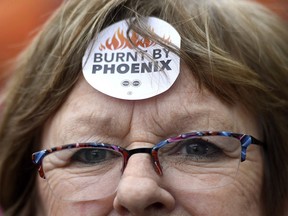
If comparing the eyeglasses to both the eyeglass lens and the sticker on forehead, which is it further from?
the sticker on forehead

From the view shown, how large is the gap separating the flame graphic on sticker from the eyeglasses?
1.03 feet

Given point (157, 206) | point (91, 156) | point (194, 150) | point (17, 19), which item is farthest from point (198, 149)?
A: point (17, 19)

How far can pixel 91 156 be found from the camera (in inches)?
73.8

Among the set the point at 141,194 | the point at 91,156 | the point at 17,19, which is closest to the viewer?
the point at 141,194

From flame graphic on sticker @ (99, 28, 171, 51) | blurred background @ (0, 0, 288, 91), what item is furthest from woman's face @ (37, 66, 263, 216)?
blurred background @ (0, 0, 288, 91)

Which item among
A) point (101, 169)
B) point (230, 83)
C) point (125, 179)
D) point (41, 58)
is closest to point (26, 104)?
Answer: point (41, 58)

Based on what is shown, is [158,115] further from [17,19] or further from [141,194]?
[17,19]

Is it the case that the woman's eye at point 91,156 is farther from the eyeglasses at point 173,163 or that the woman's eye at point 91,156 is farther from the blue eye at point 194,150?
the blue eye at point 194,150

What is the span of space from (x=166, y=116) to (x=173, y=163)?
14cm

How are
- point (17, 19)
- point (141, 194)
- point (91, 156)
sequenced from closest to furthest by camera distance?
point (141, 194)
point (91, 156)
point (17, 19)

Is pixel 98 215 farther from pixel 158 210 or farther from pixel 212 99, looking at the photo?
pixel 212 99

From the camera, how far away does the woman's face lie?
1688 millimetres

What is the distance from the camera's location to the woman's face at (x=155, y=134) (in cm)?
169

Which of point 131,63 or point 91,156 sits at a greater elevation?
point 131,63
